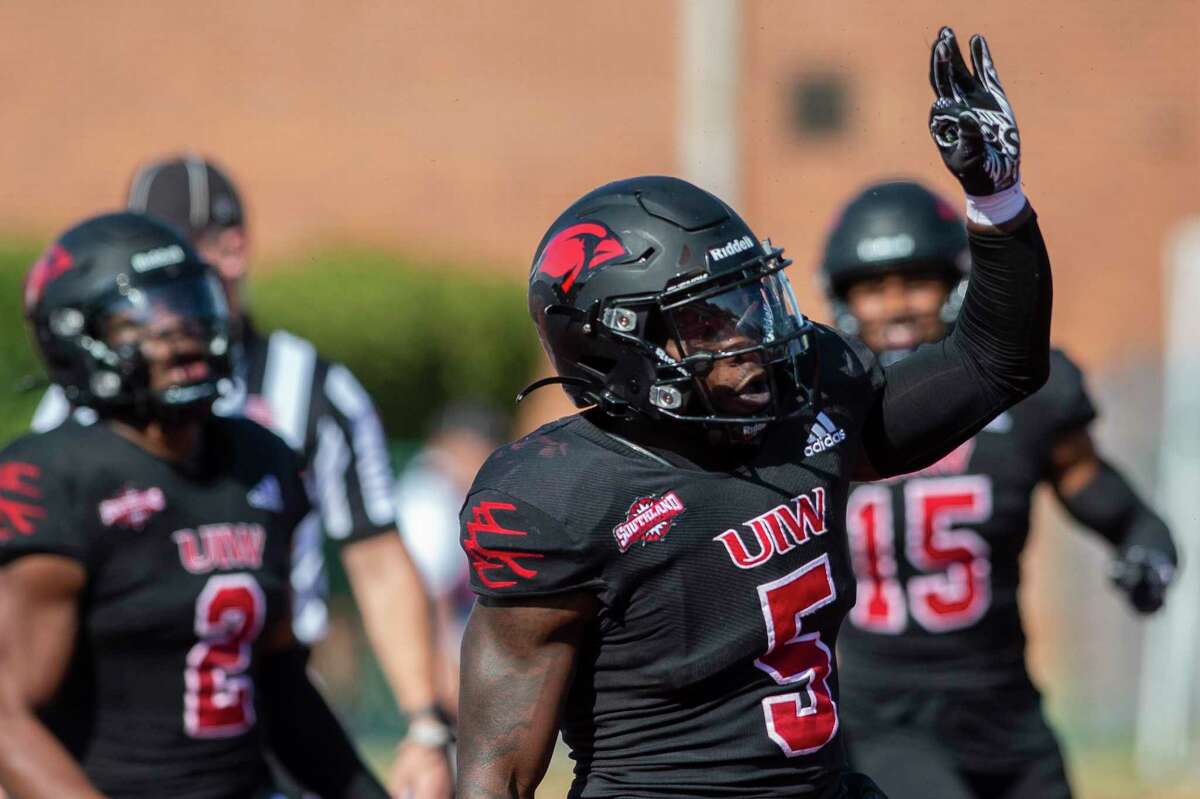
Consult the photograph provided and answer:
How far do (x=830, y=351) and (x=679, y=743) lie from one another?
75 centimetres

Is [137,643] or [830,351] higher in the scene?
[830,351]

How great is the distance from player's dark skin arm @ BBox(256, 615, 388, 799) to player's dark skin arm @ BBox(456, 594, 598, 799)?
1220 millimetres

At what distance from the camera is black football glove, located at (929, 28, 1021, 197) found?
114 inches

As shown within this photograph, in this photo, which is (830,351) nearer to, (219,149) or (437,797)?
(437,797)

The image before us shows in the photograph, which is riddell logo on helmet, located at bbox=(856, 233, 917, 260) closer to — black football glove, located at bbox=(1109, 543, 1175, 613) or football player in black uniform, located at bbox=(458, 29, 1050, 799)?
black football glove, located at bbox=(1109, 543, 1175, 613)

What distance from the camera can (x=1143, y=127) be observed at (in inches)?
698

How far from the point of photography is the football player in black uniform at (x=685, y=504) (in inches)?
115

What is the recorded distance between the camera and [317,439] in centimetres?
536

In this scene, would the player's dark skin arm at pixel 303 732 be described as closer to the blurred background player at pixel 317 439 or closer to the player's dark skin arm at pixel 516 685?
the blurred background player at pixel 317 439

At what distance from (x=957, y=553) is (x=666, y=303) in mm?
2275

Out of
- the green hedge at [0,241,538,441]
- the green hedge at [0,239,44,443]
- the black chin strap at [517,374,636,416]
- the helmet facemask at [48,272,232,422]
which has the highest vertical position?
the black chin strap at [517,374,636,416]

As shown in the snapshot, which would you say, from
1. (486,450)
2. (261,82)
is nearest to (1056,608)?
(486,450)

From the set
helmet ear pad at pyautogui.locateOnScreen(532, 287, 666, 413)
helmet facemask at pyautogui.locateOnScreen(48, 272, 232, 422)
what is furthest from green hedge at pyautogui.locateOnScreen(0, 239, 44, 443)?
helmet ear pad at pyautogui.locateOnScreen(532, 287, 666, 413)

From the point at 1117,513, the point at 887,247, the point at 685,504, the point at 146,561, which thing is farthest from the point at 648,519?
the point at 1117,513
